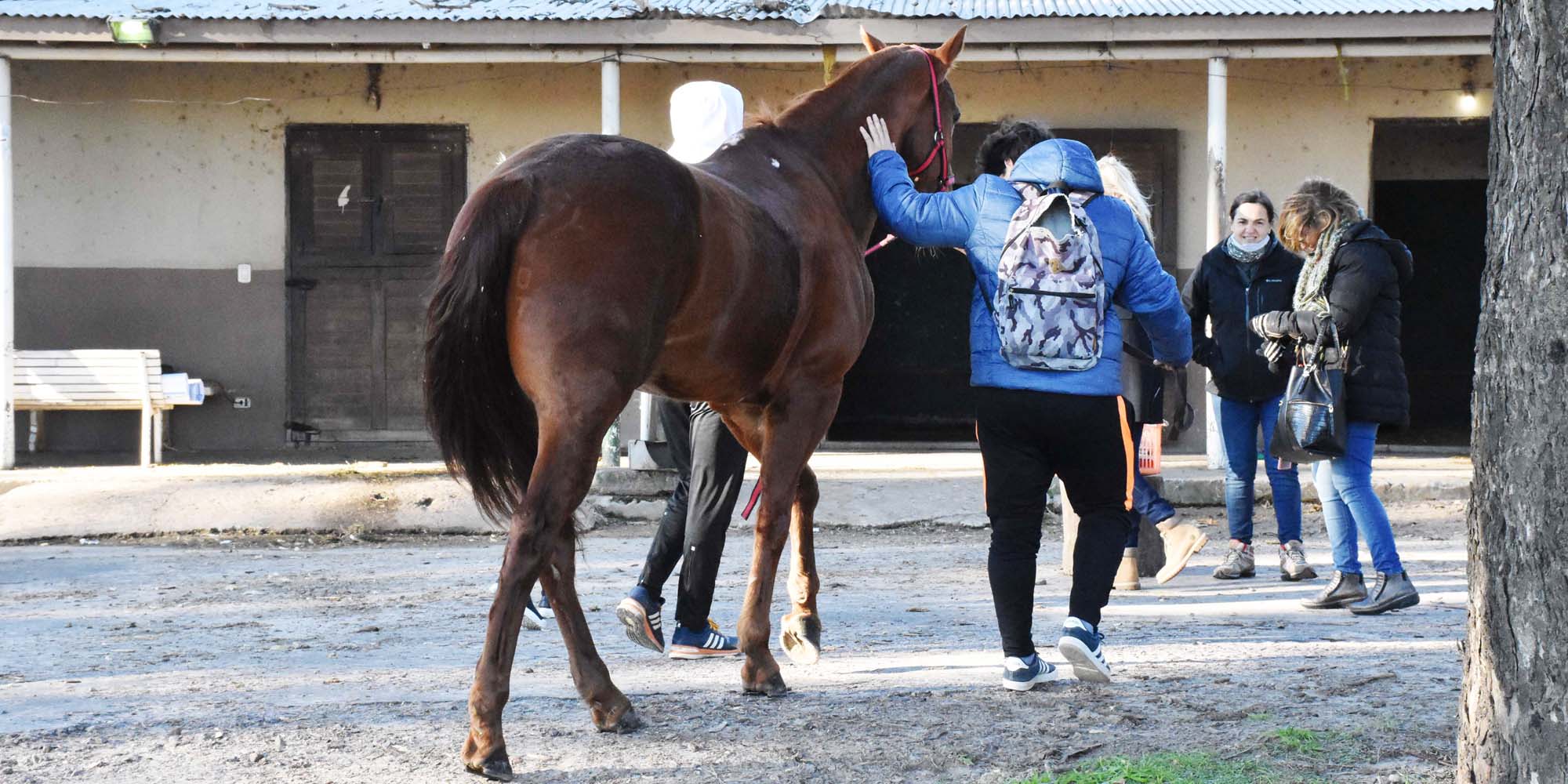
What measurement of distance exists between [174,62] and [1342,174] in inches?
380

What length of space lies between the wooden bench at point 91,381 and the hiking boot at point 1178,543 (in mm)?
7616

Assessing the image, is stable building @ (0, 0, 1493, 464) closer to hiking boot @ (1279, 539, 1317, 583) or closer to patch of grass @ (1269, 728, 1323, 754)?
hiking boot @ (1279, 539, 1317, 583)

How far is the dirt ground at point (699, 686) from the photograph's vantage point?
139 inches

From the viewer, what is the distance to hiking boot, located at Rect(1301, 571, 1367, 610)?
A: 594cm

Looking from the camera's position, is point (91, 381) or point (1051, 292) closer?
point (1051, 292)

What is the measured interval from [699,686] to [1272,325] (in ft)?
10.3

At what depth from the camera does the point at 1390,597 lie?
19.1 feet

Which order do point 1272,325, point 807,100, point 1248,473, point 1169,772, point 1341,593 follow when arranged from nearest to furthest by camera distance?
point 1169,772 → point 807,100 → point 1341,593 → point 1272,325 → point 1248,473

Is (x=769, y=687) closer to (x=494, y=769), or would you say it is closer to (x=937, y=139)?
(x=494, y=769)

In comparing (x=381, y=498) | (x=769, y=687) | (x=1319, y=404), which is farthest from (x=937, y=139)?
(x=381, y=498)

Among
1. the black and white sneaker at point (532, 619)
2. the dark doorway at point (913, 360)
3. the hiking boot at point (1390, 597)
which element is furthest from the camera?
the dark doorway at point (913, 360)

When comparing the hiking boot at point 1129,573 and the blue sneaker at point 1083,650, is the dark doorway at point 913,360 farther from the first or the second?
the blue sneaker at point 1083,650

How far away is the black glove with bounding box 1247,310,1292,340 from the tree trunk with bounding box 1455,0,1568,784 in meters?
3.22

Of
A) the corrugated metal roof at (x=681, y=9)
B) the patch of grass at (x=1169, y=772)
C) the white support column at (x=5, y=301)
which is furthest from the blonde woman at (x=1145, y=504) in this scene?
the white support column at (x=5, y=301)
